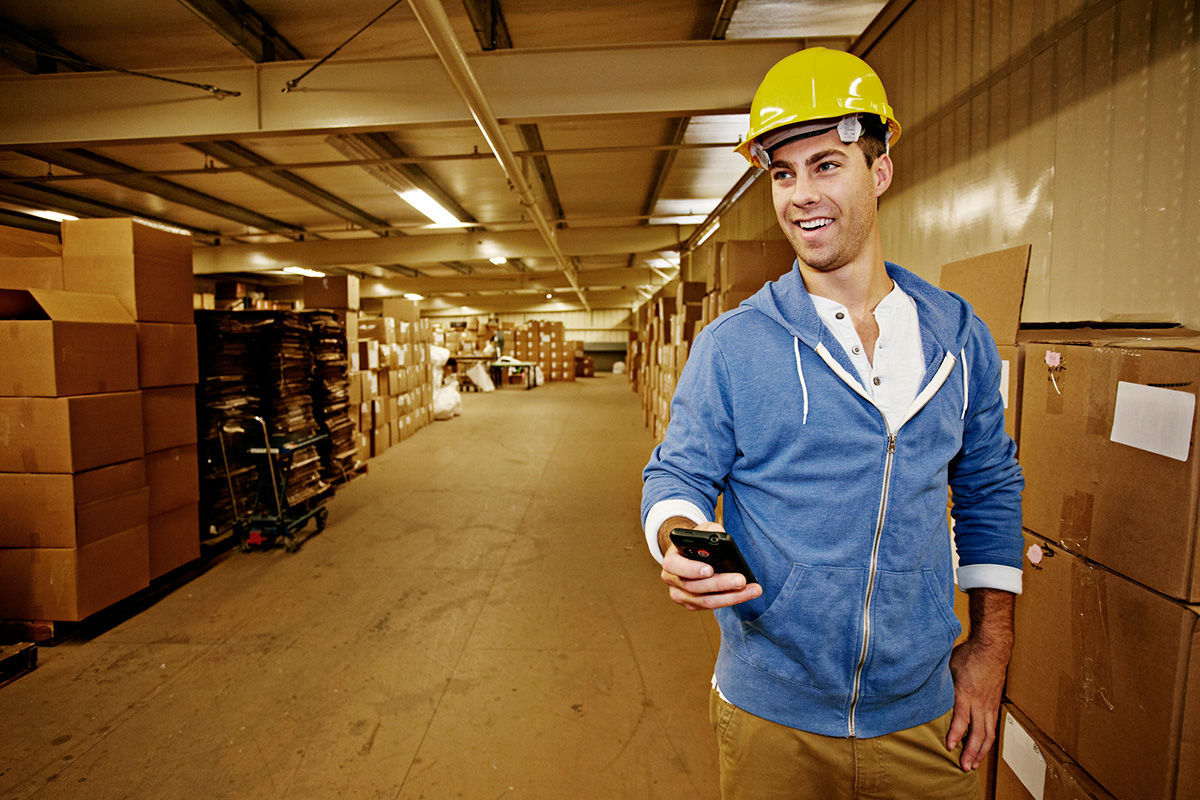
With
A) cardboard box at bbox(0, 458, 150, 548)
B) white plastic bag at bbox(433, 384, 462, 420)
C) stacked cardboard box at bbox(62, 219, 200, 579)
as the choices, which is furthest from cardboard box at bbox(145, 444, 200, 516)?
white plastic bag at bbox(433, 384, 462, 420)

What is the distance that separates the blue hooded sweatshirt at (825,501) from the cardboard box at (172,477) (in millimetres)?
3236

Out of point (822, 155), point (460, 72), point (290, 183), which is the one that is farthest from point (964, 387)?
point (290, 183)

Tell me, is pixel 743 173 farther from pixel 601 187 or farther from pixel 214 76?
pixel 214 76

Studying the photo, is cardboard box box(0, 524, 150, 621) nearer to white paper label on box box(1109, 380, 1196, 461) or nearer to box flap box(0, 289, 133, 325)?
box flap box(0, 289, 133, 325)

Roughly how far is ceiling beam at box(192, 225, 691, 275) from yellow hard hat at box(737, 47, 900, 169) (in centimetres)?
811

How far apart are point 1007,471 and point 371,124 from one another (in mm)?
4031

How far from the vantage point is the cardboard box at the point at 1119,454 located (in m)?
0.94

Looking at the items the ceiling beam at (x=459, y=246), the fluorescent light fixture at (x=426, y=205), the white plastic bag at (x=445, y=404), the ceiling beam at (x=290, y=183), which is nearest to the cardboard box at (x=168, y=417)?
the ceiling beam at (x=290, y=183)

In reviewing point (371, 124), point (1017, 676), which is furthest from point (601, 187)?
point (1017, 676)

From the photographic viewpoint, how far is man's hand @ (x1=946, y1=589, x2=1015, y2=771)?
37.2 inches

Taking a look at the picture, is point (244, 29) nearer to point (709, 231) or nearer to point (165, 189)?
point (165, 189)

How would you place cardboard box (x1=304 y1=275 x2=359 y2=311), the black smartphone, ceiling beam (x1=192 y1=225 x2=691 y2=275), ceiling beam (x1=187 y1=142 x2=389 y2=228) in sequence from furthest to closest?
ceiling beam (x1=192 y1=225 x2=691 y2=275) → cardboard box (x1=304 y1=275 x2=359 y2=311) → ceiling beam (x1=187 y1=142 x2=389 y2=228) → the black smartphone

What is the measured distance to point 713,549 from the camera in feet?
2.40

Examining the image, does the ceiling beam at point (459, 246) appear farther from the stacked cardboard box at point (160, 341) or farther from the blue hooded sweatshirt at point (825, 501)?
the blue hooded sweatshirt at point (825, 501)
